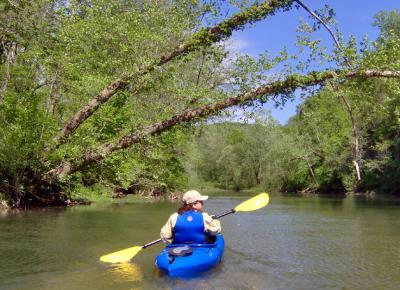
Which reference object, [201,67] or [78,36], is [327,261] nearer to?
[78,36]

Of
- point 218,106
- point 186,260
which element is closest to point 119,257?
point 186,260

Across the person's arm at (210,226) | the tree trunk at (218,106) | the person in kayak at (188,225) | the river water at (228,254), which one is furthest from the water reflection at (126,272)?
the tree trunk at (218,106)

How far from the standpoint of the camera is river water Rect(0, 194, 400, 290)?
661cm

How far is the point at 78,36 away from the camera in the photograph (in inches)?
500

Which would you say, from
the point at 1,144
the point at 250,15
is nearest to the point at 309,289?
the point at 250,15

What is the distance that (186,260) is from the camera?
22.0 feet

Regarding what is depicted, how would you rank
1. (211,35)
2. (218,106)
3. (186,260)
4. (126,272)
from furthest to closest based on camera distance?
(211,35) → (218,106) → (126,272) → (186,260)

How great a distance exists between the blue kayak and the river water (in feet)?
0.45

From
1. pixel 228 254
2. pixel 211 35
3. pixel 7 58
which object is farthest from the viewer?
pixel 7 58

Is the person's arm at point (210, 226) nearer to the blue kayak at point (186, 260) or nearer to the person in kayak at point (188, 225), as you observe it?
the person in kayak at point (188, 225)

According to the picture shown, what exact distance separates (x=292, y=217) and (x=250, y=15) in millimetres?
7279

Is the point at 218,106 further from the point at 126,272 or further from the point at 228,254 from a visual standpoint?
the point at 126,272

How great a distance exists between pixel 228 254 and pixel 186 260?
2.16m

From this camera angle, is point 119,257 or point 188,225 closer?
point 188,225
